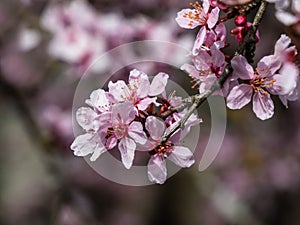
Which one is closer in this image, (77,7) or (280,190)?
(77,7)

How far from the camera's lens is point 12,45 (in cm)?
309

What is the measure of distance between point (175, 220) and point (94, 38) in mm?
1902

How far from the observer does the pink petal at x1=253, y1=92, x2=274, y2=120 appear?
1391 millimetres

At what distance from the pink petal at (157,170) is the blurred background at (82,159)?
0.39 metres

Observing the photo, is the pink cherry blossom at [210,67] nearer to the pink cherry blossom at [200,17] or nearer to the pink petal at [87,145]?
the pink cherry blossom at [200,17]

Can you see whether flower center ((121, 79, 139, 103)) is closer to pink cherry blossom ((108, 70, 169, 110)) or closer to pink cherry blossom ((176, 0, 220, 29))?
pink cherry blossom ((108, 70, 169, 110))

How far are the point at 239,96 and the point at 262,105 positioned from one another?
0.22 feet

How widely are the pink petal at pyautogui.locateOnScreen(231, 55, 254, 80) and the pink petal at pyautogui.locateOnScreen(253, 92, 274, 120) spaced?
61mm

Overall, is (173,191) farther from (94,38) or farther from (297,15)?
(297,15)

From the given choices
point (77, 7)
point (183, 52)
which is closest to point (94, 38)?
point (77, 7)

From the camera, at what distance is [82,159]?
351cm

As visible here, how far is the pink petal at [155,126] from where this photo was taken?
50.7 inches

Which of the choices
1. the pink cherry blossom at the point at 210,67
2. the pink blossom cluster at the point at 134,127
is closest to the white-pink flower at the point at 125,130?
the pink blossom cluster at the point at 134,127

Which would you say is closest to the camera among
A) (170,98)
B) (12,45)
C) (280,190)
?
(170,98)
